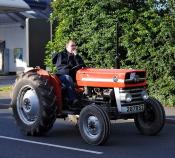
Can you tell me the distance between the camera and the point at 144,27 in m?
16.5

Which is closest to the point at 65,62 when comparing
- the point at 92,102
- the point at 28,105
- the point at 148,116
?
the point at 92,102

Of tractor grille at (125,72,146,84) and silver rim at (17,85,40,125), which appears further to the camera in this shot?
silver rim at (17,85,40,125)

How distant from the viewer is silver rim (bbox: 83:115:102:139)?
1003 cm

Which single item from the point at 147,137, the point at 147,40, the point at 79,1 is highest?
the point at 79,1

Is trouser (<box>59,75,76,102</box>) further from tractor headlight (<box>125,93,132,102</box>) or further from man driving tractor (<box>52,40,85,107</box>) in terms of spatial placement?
tractor headlight (<box>125,93,132,102</box>)

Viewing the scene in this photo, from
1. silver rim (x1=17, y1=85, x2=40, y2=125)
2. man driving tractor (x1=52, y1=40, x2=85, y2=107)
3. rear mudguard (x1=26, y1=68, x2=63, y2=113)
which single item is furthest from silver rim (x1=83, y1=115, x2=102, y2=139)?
silver rim (x1=17, y1=85, x2=40, y2=125)

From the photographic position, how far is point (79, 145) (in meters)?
10.1

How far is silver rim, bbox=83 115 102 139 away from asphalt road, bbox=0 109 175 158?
22cm

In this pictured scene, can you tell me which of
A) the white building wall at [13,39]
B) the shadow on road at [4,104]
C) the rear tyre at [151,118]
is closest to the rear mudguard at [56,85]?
the rear tyre at [151,118]

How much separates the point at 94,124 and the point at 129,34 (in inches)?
281

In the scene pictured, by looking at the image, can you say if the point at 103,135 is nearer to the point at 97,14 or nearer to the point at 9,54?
the point at 97,14

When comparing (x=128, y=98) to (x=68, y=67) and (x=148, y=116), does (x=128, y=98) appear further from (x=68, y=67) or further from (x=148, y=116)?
(x=68, y=67)

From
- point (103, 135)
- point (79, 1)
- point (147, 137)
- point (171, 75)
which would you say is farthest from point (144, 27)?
point (103, 135)

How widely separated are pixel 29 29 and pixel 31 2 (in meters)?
16.5
